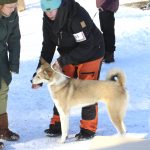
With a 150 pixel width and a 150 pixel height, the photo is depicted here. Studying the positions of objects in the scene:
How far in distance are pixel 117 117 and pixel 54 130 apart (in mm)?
798

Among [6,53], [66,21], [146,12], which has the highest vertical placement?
[66,21]

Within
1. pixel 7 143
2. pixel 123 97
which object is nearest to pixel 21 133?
pixel 7 143

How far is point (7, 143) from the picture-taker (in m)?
5.34

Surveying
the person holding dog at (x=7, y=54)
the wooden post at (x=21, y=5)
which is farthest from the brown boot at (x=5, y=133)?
the wooden post at (x=21, y=5)

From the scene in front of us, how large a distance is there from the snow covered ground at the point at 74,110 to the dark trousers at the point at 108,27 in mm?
307

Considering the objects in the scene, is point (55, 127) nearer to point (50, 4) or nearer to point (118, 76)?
point (118, 76)

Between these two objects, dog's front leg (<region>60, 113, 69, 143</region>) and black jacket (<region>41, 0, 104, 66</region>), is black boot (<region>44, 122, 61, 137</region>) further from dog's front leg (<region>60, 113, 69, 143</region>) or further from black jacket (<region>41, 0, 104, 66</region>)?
black jacket (<region>41, 0, 104, 66</region>)

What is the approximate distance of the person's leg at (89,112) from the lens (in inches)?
208

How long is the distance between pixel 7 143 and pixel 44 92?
1.87m

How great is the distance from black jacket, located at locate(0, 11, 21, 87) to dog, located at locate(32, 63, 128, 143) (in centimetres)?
34

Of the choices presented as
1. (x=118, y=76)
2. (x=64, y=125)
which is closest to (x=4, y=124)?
(x=64, y=125)

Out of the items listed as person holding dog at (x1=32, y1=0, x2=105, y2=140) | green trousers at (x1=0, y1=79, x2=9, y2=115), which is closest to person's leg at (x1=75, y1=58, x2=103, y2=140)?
person holding dog at (x1=32, y1=0, x2=105, y2=140)

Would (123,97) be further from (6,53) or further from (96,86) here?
(6,53)

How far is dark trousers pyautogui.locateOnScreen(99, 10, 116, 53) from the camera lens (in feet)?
28.0
